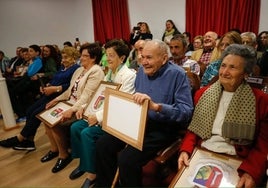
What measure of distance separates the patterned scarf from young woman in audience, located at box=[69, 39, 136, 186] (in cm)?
68

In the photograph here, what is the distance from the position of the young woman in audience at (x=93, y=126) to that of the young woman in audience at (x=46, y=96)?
2.20 feet

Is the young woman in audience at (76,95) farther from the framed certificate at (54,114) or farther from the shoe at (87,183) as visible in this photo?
the shoe at (87,183)

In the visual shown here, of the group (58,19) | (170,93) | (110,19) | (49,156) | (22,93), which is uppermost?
(58,19)

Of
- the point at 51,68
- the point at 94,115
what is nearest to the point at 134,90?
the point at 94,115

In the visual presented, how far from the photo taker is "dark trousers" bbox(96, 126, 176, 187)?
4.98 feet

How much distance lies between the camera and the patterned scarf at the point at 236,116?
49.4 inches

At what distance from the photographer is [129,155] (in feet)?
4.99

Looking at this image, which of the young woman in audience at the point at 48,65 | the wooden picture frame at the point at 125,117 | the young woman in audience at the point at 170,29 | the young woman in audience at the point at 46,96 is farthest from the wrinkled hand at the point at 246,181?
the young woman in audience at the point at 170,29

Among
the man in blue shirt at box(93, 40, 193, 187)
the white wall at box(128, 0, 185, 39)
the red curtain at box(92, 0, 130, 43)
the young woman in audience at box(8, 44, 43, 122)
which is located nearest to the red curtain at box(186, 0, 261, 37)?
the white wall at box(128, 0, 185, 39)

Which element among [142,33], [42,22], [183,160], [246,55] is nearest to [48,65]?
[142,33]

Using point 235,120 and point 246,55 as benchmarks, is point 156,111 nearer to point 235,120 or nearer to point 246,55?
point 235,120

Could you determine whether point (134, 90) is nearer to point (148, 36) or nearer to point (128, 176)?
point (128, 176)

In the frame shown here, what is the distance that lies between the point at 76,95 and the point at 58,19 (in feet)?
19.7

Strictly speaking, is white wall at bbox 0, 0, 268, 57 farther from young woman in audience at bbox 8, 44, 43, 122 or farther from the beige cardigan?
the beige cardigan
